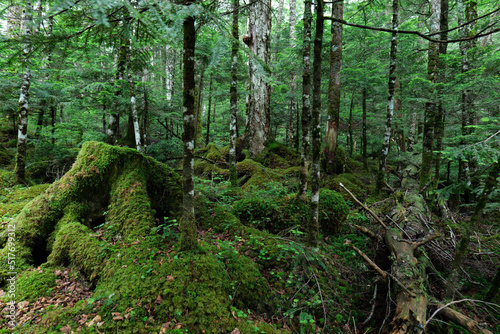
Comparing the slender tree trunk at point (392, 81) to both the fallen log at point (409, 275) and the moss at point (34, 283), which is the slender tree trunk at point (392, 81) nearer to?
the fallen log at point (409, 275)

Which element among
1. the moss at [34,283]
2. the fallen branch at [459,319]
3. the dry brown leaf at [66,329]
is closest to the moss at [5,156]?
the moss at [34,283]

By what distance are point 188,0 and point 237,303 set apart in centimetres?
414

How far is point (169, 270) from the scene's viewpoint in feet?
10.1

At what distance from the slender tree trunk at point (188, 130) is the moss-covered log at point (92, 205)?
90 centimetres

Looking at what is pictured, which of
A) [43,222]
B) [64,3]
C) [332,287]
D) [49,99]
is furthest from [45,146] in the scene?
[332,287]

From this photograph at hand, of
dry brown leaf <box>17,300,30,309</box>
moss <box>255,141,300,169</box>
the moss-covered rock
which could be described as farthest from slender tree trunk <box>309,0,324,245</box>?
moss <box>255,141,300,169</box>

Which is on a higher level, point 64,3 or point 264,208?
point 64,3

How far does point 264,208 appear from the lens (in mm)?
5859

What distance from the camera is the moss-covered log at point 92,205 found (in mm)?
3648

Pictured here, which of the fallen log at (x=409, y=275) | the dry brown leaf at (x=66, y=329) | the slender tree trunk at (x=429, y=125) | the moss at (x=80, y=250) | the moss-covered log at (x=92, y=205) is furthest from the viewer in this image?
the slender tree trunk at (x=429, y=125)

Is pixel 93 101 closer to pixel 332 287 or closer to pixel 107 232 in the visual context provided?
pixel 107 232

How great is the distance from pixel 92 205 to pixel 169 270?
242 centimetres

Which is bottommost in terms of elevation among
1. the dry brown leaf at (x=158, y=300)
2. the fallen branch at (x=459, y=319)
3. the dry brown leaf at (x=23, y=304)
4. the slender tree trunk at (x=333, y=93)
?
Answer: the fallen branch at (x=459, y=319)

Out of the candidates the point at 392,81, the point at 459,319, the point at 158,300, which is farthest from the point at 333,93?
the point at 158,300
